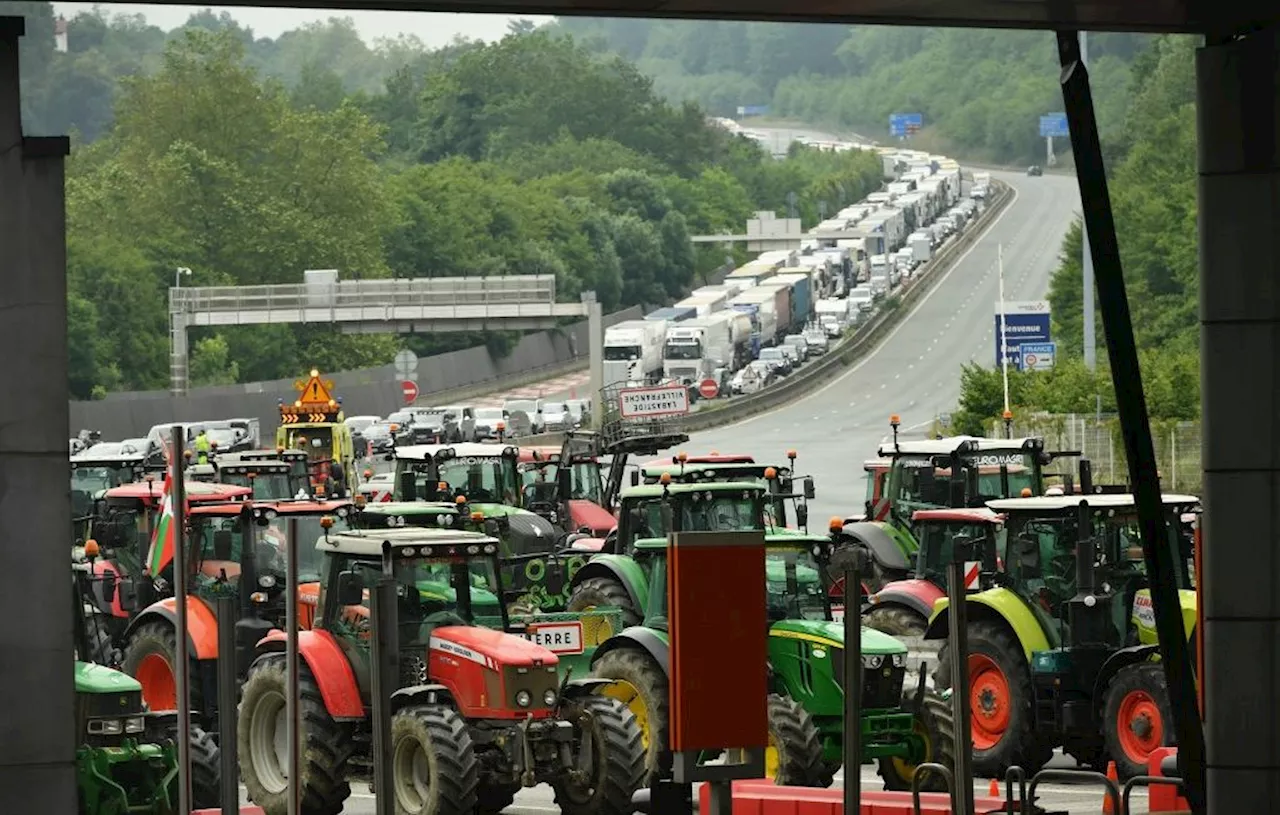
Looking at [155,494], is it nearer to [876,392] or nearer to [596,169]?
[876,392]

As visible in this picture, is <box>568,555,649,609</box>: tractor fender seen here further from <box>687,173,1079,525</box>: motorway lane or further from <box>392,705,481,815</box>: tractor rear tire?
<box>687,173,1079,525</box>: motorway lane

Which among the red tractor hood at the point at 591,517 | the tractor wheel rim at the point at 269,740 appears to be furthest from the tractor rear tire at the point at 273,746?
the red tractor hood at the point at 591,517

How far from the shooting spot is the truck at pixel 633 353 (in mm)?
96125

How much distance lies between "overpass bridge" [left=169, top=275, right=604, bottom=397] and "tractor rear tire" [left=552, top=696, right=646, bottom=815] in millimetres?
79048

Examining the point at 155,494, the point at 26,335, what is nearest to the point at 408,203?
the point at 155,494

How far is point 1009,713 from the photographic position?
2238 cm

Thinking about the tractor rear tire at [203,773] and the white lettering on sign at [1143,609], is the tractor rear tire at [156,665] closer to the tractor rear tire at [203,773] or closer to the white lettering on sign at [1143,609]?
the tractor rear tire at [203,773]

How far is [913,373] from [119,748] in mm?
93527

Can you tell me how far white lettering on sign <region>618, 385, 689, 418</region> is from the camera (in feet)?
192

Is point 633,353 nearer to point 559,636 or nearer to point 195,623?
point 195,623

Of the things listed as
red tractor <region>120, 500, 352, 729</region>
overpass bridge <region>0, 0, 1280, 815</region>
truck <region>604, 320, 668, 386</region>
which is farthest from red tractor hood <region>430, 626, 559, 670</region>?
truck <region>604, 320, 668, 386</region>

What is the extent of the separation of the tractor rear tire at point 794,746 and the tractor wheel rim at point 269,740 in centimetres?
371

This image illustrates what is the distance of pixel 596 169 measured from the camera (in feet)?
615

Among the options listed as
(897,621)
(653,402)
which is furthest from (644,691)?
(653,402)
